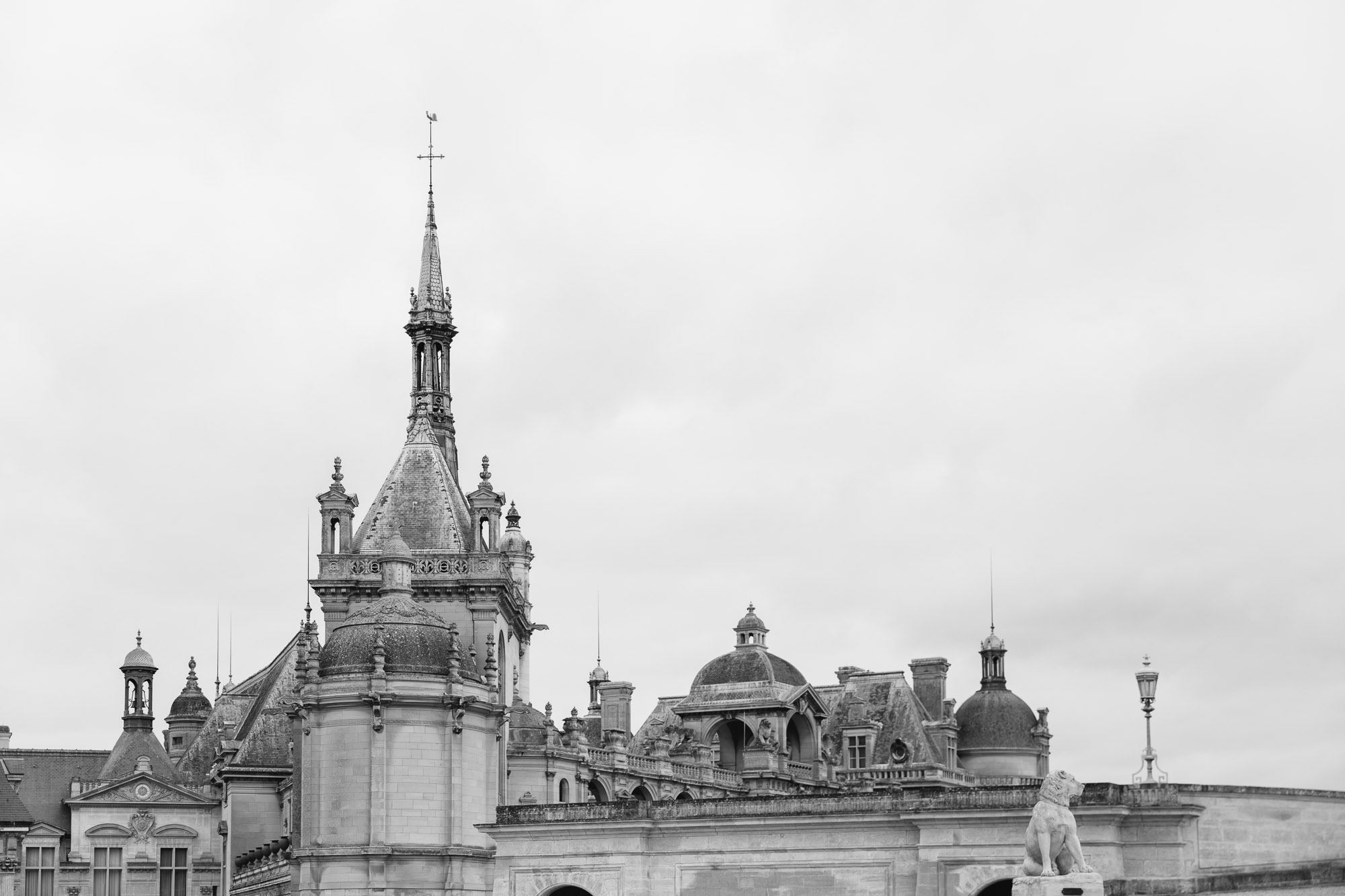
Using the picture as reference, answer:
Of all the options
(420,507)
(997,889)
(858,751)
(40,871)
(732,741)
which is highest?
(420,507)

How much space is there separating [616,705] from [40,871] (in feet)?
90.9

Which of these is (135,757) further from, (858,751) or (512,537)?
A: (858,751)

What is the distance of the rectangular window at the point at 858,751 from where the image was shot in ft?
331

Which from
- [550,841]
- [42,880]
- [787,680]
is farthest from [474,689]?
[787,680]

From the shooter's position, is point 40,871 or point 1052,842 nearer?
point 1052,842

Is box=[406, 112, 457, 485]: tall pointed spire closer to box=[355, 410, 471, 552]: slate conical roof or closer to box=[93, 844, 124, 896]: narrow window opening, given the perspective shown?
box=[355, 410, 471, 552]: slate conical roof

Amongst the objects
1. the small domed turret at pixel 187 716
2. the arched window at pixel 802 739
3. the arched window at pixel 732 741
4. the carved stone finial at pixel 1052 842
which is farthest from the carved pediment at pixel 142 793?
the carved stone finial at pixel 1052 842

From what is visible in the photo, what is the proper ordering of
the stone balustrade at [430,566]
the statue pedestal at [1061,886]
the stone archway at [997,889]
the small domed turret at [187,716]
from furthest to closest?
the small domed turret at [187,716]
the stone balustrade at [430,566]
the stone archway at [997,889]
the statue pedestal at [1061,886]

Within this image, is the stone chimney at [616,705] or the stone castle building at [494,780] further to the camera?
the stone chimney at [616,705]

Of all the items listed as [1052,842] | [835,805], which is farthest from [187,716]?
[1052,842]

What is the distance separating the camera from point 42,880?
258 feet

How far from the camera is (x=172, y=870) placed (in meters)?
79.8

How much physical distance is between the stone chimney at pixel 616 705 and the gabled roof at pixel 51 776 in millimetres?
22786

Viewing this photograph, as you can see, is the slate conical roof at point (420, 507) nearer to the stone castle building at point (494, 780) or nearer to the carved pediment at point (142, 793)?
the stone castle building at point (494, 780)
